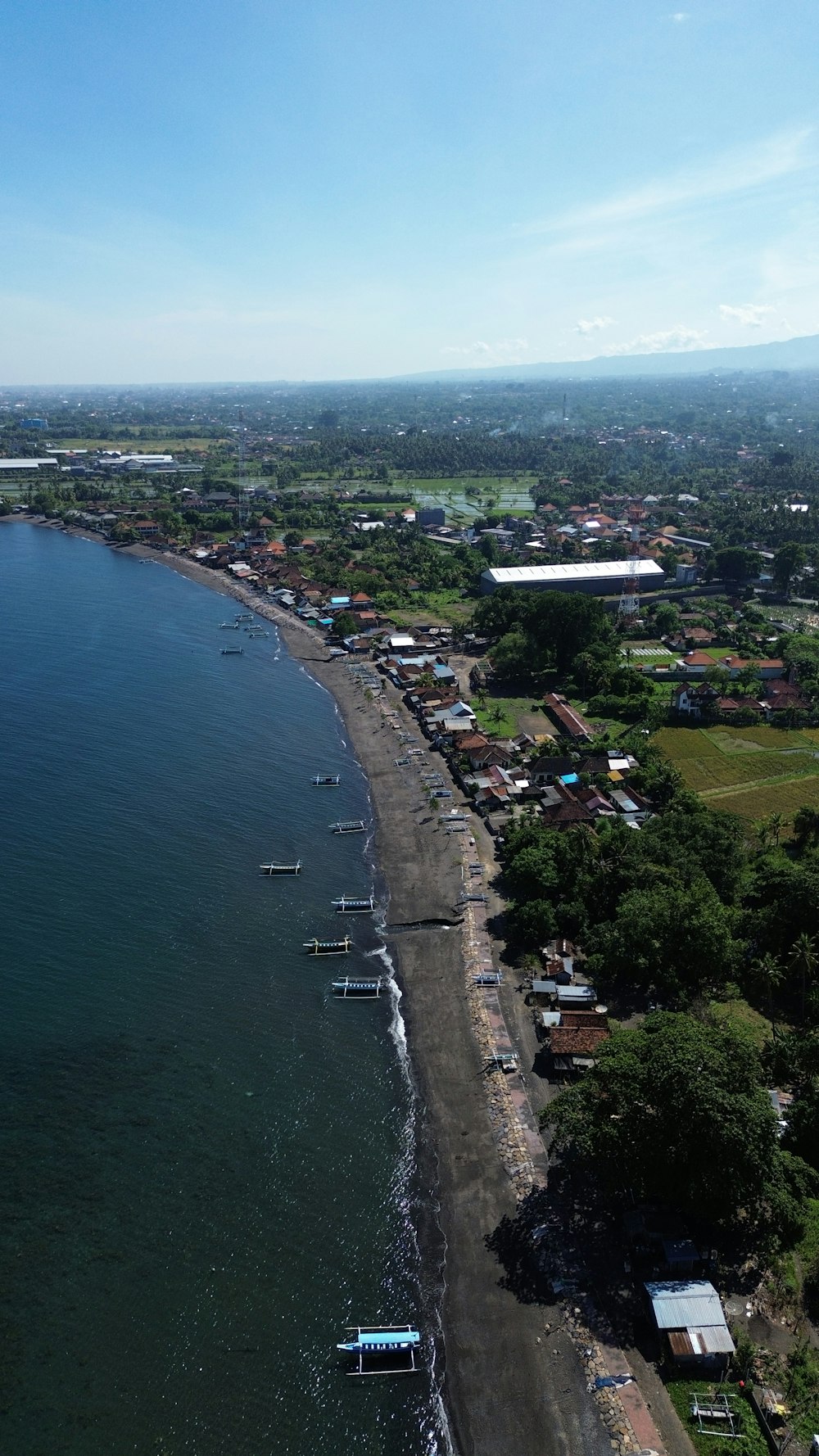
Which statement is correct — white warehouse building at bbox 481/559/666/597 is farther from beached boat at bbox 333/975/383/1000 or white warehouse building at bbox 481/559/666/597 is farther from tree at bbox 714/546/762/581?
beached boat at bbox 333/975/383/1000

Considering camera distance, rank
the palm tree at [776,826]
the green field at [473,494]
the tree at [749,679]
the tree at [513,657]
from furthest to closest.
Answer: the green field at [473,494]
the tree at [513,657]
the tree at [749,679]
the palm tree at [776,826]

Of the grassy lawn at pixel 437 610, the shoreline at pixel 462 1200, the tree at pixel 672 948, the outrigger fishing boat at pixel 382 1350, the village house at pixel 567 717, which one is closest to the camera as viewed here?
the shoreline at pixel 462 1200

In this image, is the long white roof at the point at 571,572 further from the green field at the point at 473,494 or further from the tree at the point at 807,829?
the tree at the point at 807,829

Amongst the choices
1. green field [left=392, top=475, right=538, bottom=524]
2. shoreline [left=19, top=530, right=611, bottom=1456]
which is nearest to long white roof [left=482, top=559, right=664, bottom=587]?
green field [left=392, top=475, right=538, bottom=524]

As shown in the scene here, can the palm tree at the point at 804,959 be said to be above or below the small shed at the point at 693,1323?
above

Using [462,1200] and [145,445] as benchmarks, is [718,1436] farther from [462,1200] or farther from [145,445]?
[145,445]

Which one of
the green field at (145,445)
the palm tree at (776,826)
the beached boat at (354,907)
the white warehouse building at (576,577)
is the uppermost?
the green field at (145,445)

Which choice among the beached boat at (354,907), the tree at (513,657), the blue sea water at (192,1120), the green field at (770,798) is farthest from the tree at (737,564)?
the beached boat at (354,907)

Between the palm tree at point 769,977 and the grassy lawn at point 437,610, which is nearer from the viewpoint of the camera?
the palm tree at point 769,977
